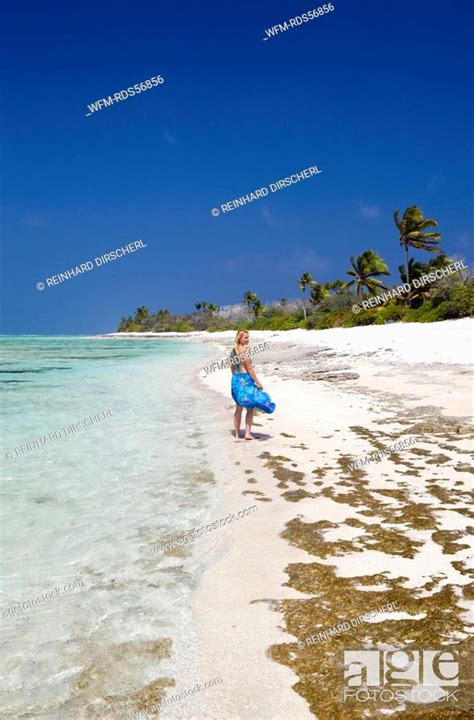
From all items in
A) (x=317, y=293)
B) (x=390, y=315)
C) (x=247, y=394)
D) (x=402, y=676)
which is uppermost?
(x=317, y=293)

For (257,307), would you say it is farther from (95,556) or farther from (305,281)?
(95,556)

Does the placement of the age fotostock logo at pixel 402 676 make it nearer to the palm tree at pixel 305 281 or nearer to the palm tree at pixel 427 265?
the palm tree at pixel 427 265

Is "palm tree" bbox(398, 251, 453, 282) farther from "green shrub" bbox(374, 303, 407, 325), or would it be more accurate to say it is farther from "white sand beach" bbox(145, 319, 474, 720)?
"white sand beach" bbox(145, 319, 474, 720)

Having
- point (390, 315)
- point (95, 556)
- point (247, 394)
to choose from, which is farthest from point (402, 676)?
point (390, 315)

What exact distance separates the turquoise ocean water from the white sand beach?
30cm

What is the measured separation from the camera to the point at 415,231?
48.3m

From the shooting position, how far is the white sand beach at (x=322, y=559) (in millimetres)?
2455

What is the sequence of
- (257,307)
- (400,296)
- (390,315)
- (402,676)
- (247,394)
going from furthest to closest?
(257,307)
(400,296)
(390,315)
(247,394)
(402,676)

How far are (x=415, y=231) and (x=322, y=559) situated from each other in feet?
165

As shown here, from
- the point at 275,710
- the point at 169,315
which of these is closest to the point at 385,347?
the point at 275,710

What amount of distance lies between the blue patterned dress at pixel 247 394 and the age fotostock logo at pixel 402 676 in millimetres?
5496

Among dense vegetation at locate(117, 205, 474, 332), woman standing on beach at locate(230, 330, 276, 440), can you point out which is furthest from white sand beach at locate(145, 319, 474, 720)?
dense vegetation at locate(117, 205, 474, 332)

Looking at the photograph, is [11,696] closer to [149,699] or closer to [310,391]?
[149,699]

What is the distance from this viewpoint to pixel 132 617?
3.11 m
